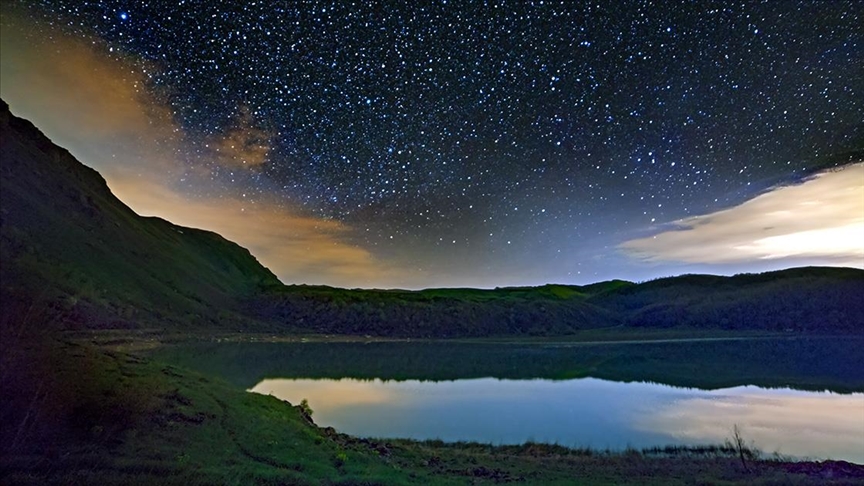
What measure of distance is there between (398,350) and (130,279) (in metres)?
64.9

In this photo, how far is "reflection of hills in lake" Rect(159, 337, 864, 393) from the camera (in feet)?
176

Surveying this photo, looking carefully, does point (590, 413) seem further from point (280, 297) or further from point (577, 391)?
point (280, 297)

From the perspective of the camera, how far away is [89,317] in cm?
7000

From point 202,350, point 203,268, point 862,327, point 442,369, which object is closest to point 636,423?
point 442,369

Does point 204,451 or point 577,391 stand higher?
point 204,451

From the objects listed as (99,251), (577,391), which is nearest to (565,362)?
(577,391)

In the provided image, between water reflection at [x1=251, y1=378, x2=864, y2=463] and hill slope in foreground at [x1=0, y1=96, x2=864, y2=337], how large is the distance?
171 ft

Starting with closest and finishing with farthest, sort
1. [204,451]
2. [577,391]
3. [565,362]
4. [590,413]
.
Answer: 1. [204,451]
2. [590,413]
3. [577,391]
4. [565,362]

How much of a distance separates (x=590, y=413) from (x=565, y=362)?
44.4 meters

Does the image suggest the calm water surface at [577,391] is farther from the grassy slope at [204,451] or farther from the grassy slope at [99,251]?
the grassy slope at [99,251]

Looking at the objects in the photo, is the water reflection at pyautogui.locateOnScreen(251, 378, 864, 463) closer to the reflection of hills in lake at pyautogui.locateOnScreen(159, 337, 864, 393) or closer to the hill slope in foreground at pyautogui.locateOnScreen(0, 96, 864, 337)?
the reflection of hills in lake at pyautogui.locateOnScreen(159, 337, 864, 393)

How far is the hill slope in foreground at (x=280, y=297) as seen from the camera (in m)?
87.5

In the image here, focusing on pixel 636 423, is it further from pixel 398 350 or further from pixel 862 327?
pixel 862 327

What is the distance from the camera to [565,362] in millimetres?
76688
